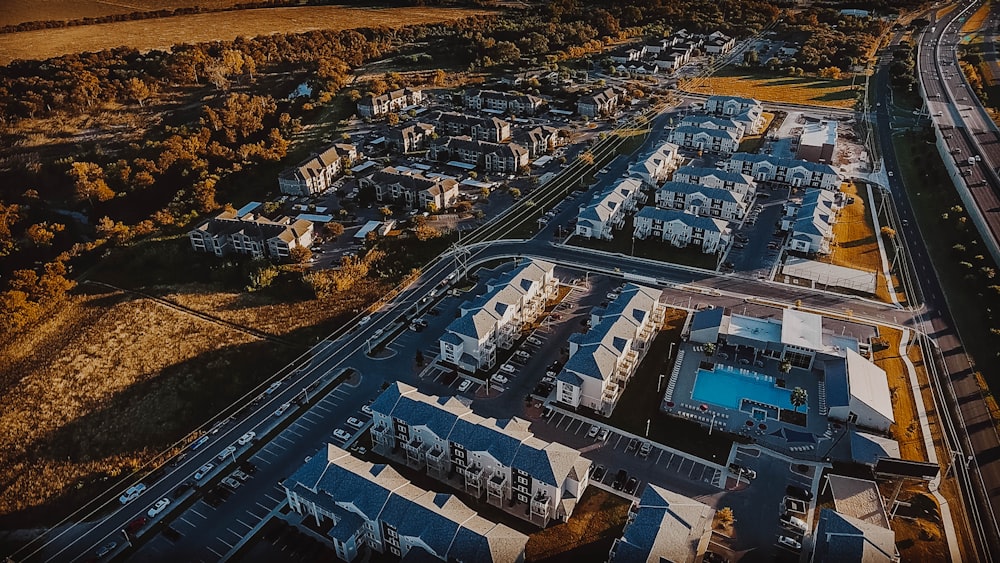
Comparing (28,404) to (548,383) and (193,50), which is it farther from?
(193,50)

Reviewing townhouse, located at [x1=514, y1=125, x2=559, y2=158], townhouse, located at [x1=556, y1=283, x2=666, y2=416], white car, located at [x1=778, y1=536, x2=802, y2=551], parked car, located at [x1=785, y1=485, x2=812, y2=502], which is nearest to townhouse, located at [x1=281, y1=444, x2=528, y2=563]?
townhouse, located at [x1=556, y1=283, x2=666, y2=416]

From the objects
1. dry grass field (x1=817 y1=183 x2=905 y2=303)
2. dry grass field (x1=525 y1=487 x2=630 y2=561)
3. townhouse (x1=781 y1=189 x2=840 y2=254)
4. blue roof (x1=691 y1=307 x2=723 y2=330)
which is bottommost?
dry grass field (x1=525 y1=487 x2=630 y2=561)

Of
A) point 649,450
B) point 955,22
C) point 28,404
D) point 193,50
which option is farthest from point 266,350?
point 955,22

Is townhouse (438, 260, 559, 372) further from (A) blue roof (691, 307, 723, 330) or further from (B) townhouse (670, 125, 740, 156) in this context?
(B) townhouse (670, 125, 740, 156)

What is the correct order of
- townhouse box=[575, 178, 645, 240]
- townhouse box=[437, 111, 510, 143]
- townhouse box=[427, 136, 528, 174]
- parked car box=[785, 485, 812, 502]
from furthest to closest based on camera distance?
townhouse box=[437, 111, 510, 143] < townhouse box=[427, 136, 528, 174] < townhouse box=[575, 178, 645, 240] < parked car box=[785, 485, 812, 502]

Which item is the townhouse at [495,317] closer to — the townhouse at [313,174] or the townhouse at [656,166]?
the townhouse at [656,166]

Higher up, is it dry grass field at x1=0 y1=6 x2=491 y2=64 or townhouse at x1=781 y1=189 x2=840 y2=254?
dry grass field at x1=0 y1=6 x2=491 y2=64

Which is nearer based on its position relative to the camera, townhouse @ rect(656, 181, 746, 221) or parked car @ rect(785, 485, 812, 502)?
parked car @ rect(785, 485, 812, 502)
